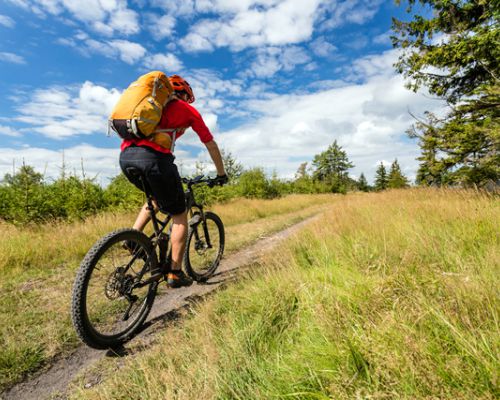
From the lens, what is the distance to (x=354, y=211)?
6.11 metres

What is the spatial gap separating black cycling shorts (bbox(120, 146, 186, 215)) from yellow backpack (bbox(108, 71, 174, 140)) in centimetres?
17

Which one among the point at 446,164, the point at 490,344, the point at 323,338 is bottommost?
the point at 323,338

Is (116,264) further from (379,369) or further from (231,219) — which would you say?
(231,219)

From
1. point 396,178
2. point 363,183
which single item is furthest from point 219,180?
point 363,183

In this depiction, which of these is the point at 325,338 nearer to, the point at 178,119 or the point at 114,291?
the point at 114,291

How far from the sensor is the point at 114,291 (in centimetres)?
242

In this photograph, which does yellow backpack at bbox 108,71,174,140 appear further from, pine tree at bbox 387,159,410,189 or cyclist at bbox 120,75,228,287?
pine tree at bbox 387,159,410,189

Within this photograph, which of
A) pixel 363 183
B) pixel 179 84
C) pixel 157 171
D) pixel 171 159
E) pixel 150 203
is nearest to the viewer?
pixel 157 171

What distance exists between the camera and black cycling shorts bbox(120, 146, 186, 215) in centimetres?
247

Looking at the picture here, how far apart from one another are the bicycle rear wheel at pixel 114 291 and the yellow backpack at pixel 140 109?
3.31ft

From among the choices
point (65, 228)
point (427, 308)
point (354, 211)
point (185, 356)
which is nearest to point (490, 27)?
point (354, 211)

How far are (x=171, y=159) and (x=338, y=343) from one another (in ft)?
7.45

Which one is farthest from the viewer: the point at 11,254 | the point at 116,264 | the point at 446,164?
the point at 446,164

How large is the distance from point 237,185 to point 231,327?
18.7 m
